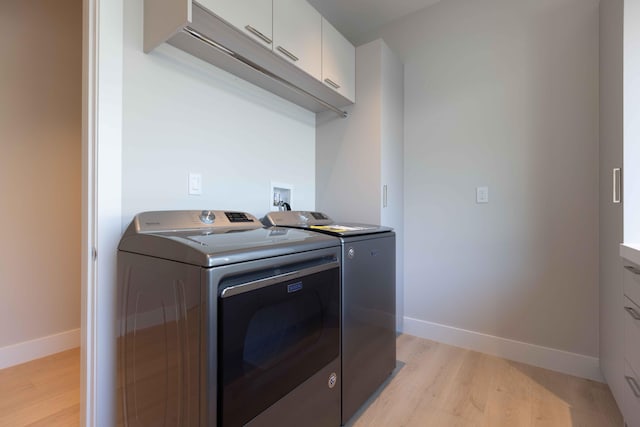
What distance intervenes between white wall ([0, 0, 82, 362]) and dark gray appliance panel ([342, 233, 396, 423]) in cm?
208

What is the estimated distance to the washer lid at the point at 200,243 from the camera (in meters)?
0.85

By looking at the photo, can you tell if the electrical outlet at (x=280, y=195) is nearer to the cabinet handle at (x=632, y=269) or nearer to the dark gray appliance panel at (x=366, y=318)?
the dark gray appliance panel at (x=366, y=318)

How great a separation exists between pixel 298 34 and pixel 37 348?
2.64 meters

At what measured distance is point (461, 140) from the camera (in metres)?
2.15

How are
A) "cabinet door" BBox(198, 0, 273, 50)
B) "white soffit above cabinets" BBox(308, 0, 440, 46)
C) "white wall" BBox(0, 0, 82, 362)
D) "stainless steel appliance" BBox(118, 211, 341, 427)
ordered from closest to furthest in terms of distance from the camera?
"stainless steel appliance" BBox(118, 211, 341, 427) < "cabinet door" BBox(198, 0, 273, 50) < "white wall" BBox(0, 0, 82, 362) < "white soffit above cabinets" BBox(308, 0, 440, 46)

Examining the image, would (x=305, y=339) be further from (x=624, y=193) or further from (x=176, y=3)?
(x=624, y=193)

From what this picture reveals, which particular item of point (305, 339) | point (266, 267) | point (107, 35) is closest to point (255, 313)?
point (266, 267)

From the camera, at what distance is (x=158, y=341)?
0.96 metres

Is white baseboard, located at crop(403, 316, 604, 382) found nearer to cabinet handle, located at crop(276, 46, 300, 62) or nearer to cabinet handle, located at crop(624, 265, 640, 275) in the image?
cabinet handle, located at crop(624, 265, 640, 275)

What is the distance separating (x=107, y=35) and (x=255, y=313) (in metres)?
1.24

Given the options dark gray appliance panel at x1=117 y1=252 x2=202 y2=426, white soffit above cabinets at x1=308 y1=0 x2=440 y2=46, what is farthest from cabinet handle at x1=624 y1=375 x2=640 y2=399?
white soffit above cabinets at x1=308 y1=0 x2=440 y2=46

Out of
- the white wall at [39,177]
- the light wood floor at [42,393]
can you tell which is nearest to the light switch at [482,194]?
the light wood floor at [42,393]

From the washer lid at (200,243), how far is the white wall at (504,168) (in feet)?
4.28

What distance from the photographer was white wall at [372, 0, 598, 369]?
5.82 ft
